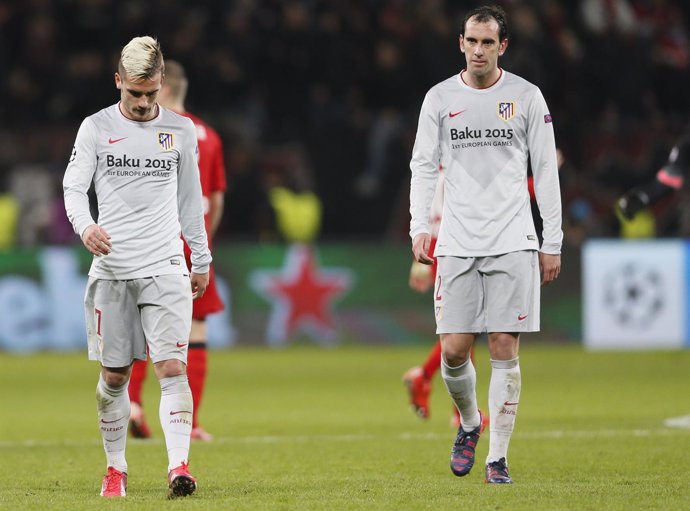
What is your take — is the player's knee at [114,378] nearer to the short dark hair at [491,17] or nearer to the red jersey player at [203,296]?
the short dark hair at [491,17]

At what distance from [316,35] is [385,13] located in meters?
1.51

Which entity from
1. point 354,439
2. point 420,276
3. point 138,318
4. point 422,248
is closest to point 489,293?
point 422,248

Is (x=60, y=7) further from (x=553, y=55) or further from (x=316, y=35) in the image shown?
(x=553, y=55)

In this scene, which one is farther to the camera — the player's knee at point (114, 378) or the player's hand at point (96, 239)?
the player's knee at point (114, 378)

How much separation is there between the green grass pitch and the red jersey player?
0.97ft

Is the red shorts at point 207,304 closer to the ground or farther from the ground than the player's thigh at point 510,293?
closer to the ground

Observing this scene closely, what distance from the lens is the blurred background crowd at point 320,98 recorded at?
18562mm

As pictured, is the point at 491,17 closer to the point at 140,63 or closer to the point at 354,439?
the point at 140,63

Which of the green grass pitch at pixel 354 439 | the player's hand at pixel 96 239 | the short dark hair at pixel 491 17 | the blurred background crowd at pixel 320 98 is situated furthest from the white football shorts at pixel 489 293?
the blurred background crowd at pixel 320 98

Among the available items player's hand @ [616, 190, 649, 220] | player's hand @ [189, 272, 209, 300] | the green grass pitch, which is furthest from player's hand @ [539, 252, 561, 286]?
player's hand @ [189, 272, 209, 300]

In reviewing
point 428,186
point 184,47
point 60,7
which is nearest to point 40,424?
point 428,186

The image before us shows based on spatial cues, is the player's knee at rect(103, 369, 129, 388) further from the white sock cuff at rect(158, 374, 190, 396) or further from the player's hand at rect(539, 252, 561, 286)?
the player's hand at rect(539, 252, 561, 286)

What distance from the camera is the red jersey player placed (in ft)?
30.5

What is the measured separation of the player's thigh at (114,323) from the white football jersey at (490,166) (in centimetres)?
144
